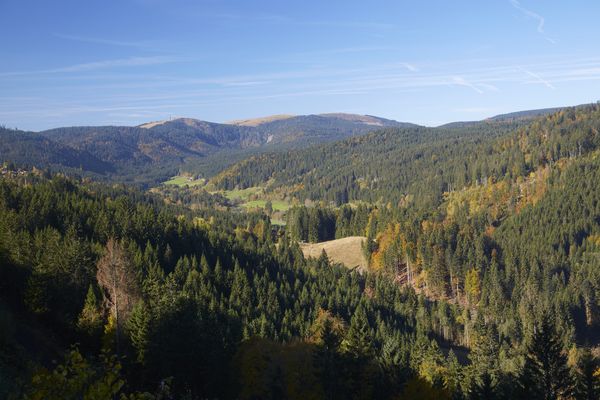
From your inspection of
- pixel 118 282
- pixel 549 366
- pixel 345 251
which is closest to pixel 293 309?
pixel 118 282

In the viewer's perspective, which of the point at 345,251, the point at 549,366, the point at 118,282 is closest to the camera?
the point at 549,366

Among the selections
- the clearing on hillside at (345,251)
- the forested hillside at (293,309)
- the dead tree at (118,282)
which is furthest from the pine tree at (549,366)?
the clearing on hillside at (345,251)

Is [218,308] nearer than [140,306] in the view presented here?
No

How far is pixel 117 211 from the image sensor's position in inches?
4926

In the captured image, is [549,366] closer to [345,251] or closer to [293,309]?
[293,309]

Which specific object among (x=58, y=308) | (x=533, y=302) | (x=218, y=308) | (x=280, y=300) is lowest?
(x=533, y=302)

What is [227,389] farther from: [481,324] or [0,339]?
[481,324]

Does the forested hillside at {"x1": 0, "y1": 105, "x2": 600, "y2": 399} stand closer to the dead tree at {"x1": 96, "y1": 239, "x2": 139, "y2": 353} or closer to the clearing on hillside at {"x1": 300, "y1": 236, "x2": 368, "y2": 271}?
the dead tree at {"x1": 96, "y1": 239, "x2": 139, "y2": 353}

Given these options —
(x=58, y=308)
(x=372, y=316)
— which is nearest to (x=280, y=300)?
(x=372, y=316)

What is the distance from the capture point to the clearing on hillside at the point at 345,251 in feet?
577

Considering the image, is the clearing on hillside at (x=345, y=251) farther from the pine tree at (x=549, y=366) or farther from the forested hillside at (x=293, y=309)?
the pine tree at (x=549, y=366)

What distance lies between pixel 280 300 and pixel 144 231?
149ft

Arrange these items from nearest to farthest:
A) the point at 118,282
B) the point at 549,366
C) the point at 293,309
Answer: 1. the point at 549,366
2. the point at 118,282
3. the point at 293,309

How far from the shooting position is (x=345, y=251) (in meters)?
186
